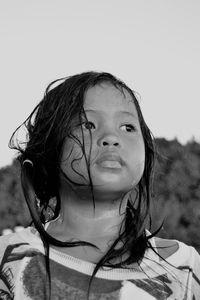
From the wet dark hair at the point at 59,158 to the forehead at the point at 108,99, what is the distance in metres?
0.02

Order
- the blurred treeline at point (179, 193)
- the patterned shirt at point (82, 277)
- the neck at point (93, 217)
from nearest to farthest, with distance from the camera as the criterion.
→ the patterned shirt at point (82, 277)
the neck at point (93, 217)
the blurred treeline at point (179, 193)

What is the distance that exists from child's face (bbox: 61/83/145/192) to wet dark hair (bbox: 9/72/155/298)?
0.13ft

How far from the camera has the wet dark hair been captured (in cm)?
172

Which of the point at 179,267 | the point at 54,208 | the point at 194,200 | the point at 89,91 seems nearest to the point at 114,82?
the point at 89,91

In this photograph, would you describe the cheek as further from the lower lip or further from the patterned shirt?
the patterned shirt

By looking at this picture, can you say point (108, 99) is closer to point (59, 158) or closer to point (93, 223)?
point (59, 158)

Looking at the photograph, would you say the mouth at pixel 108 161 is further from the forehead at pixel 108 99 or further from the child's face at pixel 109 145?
the forehead at pixel 108 99

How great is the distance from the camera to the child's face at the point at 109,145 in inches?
64.1

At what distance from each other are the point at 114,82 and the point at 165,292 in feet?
2.24

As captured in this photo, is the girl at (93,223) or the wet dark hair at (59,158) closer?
the girl at (93,223)

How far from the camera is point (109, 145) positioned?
1.65 metres

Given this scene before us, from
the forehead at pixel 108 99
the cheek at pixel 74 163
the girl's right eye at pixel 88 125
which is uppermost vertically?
the forehead at pixel 108 99

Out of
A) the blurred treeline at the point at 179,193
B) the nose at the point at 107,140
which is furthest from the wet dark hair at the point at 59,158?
the blurred treeline at the point at 179,193

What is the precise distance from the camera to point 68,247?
1.65 m
